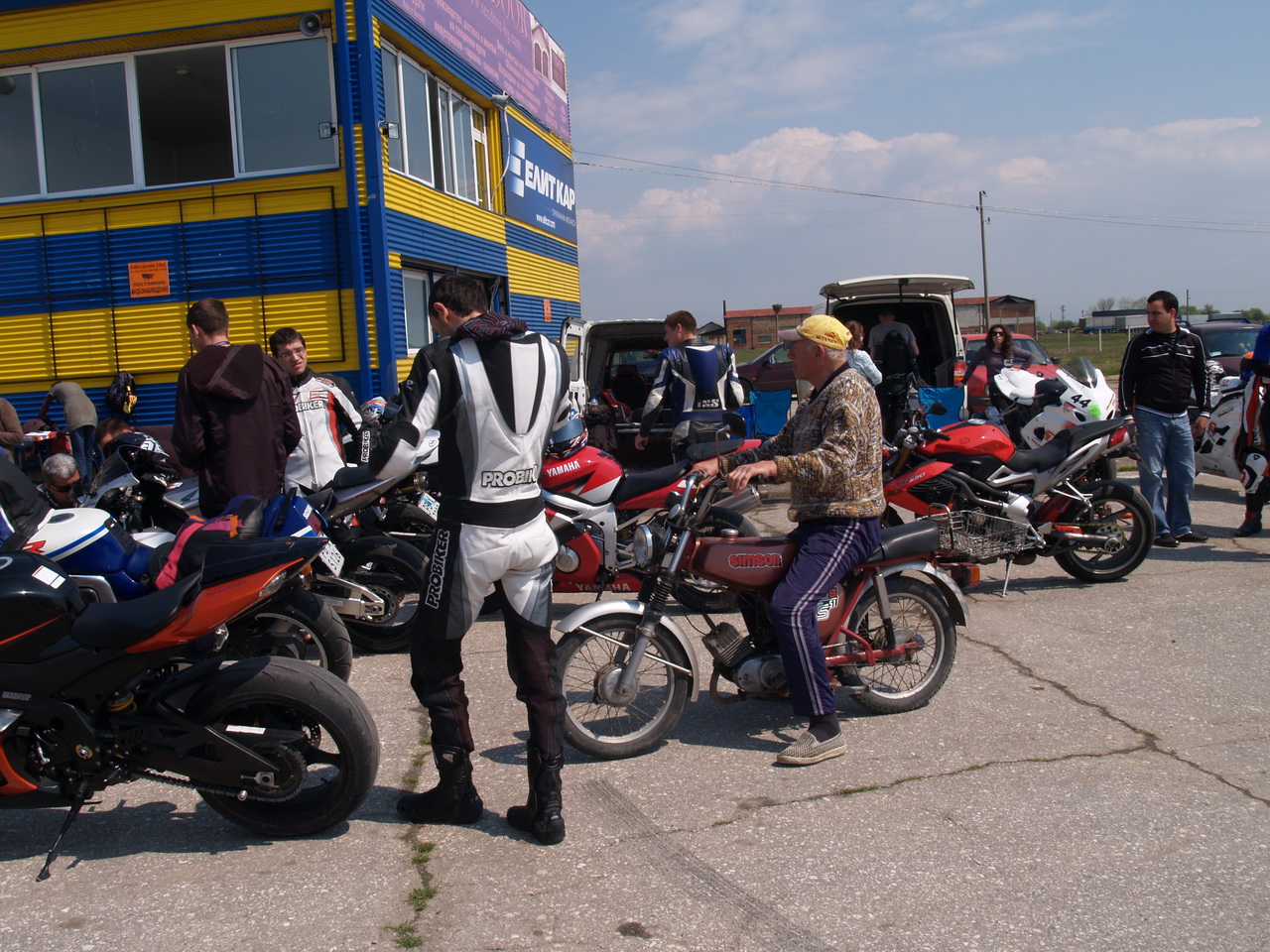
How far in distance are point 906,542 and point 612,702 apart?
1.48m

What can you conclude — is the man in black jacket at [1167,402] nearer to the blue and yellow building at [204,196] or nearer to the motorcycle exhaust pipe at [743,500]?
the motorcycle exhaust pipe at [743,500]

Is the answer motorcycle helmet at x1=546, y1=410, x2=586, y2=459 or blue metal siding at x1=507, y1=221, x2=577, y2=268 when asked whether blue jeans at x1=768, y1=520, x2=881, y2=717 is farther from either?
blue metal siding at x1=507, y1=221, x2=577, y2=268

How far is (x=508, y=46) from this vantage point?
47.7 feet

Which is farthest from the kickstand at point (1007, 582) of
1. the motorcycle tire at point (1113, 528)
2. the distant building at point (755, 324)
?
the distant building at point (755, 324)

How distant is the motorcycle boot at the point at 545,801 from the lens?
11.2ft

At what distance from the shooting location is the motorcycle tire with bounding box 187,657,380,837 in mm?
3320

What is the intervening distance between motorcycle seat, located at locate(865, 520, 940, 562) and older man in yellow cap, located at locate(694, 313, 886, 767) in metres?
0.10

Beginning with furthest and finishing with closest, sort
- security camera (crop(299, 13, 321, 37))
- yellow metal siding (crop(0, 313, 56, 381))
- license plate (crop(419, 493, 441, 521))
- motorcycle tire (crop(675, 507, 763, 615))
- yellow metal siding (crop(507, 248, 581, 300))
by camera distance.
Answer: yellow metal siding (crop(507, 248, 581, 300)), yellow metal siding (crop(0, 313, 56, 381)), security camera (crop(299, 13, 321, 37)), license plate (crop(419, 493, 441, 521)), motorcycle tire (crop(675, 507, 763, 615))

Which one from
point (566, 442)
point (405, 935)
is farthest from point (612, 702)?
point (566, 442)

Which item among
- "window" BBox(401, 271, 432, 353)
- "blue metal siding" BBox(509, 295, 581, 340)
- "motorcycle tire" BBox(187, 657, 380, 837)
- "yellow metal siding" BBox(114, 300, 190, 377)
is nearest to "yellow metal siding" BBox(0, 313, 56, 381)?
"yellow metal siding" BBox(114, 300, 190, 377)

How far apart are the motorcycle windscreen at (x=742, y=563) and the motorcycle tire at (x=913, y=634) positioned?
1.60ft

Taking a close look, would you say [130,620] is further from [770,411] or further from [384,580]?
[770,411]

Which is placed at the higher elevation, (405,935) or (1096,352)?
(1096,352)

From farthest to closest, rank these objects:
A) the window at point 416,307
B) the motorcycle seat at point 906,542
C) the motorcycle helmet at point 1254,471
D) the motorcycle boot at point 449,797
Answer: the window at point 416,307 < the motorcycle helmet at point 1254,471 < the motorcycle seat at point 906,542 < the motorcycle boot at point 449,797
